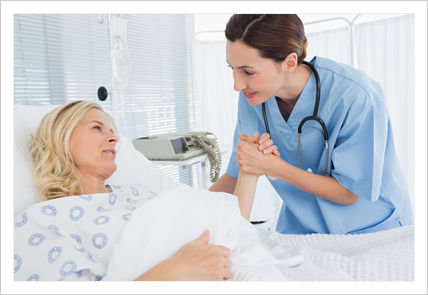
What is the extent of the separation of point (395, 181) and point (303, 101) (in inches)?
17.2

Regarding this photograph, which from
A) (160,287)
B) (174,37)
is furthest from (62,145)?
(174,37)

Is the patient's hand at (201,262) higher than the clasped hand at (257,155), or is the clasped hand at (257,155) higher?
the clasped hand at (257,155)

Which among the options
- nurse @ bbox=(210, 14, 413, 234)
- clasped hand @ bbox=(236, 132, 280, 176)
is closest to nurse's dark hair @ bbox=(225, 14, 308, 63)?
nurse @ bbox=(210, 14, 413, 234)

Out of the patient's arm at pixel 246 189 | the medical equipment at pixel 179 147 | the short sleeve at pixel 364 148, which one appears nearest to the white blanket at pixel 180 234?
the patient's arm at pixel 246 189

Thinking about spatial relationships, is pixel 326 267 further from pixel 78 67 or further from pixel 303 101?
pixel 78 67

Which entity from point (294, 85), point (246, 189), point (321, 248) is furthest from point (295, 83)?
point (321, 248)

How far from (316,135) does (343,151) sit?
130mm

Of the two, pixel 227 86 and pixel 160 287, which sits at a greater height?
pixel 227 86

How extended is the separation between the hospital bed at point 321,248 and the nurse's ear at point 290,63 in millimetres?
560

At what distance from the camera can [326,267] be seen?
0.98m

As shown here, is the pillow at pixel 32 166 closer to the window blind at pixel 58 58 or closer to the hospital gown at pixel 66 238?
the hospital gown at pixel 66 238

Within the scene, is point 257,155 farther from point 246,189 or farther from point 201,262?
point 201,262

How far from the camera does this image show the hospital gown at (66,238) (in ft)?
2.96

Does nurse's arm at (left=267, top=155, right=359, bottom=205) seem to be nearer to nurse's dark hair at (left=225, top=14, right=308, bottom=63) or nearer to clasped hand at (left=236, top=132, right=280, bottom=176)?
clasped hand at (left=236, top=132, right=280, bottom=176)
